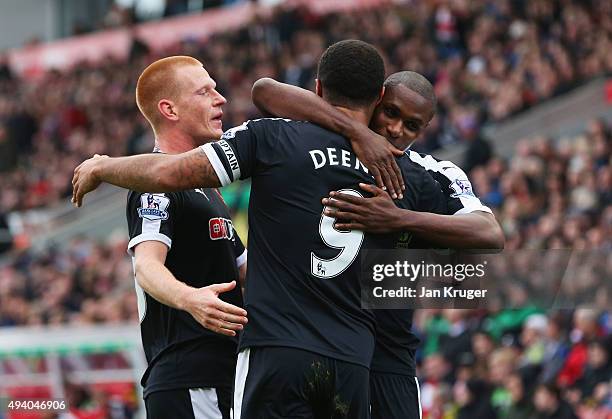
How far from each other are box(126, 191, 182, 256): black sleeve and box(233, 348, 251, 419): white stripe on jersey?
75 cm

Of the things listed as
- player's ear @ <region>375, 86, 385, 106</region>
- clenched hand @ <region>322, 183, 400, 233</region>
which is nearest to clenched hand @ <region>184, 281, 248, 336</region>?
clenched hand @ <region>322, 183, 400, 233</region>

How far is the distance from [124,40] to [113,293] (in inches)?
502

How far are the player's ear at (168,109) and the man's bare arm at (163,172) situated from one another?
0.93 metres

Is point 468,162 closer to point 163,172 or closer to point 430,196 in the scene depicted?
point 430,196

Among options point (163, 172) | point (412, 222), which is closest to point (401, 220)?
point (412, 222)

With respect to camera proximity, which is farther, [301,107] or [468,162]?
[468,162]

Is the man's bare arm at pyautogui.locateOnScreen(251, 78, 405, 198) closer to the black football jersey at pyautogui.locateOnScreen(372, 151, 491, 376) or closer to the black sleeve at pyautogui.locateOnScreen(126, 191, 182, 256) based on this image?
the black football jersey at pyautogui.locateOnScreen(372, 151, 491, 376)

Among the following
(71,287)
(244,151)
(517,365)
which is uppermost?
(244,151)

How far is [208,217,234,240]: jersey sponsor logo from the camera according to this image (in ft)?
18.8

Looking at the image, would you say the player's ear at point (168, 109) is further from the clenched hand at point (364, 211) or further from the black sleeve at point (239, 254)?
the clenched hand at point (364, 211)

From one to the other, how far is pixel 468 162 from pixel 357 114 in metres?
11.2

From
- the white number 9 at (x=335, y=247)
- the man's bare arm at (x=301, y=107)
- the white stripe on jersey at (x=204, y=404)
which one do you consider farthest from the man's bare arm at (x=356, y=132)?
the white stripe on jersey at (x=204, y=404)

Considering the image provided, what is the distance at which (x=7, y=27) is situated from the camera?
33406 mm

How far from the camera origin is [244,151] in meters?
4.92
